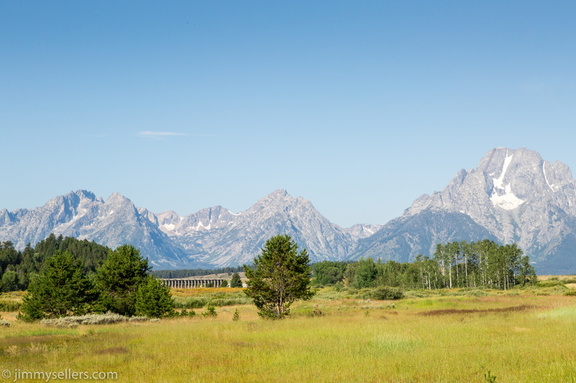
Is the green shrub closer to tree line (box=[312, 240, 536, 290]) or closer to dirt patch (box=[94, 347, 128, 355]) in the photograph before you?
dirt patch (box=[94, 347, 128, 355])

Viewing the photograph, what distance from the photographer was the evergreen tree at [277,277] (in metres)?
42.3

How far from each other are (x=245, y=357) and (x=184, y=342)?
5.28 m

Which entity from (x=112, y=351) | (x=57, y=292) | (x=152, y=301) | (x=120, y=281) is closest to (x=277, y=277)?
(x=152, y=301)

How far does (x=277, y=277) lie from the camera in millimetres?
42375

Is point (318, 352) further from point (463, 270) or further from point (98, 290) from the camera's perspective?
point (463, 270)

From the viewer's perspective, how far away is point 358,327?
3117 centimetres

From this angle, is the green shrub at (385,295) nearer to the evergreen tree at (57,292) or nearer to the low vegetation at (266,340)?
the low vegetation at (266,340)

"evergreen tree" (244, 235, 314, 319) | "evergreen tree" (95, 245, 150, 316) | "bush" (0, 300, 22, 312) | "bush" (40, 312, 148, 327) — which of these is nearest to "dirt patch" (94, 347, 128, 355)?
"bush" (40, 312, 148, 327)

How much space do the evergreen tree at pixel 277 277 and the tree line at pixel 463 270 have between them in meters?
109

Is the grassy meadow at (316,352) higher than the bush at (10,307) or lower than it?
higher

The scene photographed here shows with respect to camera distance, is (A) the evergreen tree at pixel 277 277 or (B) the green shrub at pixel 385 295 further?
(B) the green shrub at pixel 385 295

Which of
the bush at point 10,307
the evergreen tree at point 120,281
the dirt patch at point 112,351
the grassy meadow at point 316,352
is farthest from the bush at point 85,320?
the bush at point 10,307

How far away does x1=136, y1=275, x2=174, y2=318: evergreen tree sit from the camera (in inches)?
1752

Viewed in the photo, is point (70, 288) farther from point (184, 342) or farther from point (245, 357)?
point (245, 357)
